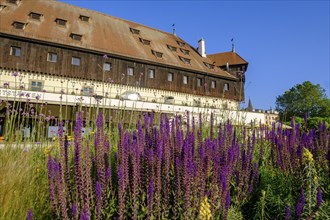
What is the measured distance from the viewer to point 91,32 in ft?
91.7

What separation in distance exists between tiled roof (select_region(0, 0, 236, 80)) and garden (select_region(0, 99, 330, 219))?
23438 mm

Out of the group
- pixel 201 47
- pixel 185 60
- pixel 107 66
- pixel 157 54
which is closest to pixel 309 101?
pixel 201 47

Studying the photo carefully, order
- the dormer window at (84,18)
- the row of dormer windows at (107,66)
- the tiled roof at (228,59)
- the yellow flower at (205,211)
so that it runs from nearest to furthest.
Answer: the yellow flower at (205,211)
the row of dormer windows at (107,66)
the dormer window at (84,18)
the tiled roof at (228,59)

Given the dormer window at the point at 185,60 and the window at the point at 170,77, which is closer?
the window at the point at 170,77

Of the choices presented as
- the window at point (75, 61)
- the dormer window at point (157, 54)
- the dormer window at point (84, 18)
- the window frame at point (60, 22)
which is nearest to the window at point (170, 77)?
the dormer window at point (157, 54)

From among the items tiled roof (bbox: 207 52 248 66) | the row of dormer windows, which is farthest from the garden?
tiled roof (bbox: 207 52 248 66)

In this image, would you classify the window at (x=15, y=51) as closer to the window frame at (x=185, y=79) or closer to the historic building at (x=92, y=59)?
the historic building at (x=92, y=59)

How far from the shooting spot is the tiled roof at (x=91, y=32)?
79.4ft

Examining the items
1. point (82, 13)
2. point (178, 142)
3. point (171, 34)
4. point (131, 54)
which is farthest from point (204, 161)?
point (171, 34)

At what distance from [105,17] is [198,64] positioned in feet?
41.7

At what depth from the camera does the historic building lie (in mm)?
22688

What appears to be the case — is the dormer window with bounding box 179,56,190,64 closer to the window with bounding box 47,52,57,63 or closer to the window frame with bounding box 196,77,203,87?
the window frame with bounding box 196,77,203,87

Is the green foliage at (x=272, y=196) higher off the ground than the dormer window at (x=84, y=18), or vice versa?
the dormer window at (x=84, y=18)

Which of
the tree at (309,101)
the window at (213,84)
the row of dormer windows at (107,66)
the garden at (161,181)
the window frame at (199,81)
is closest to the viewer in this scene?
the garden at (161,181)
